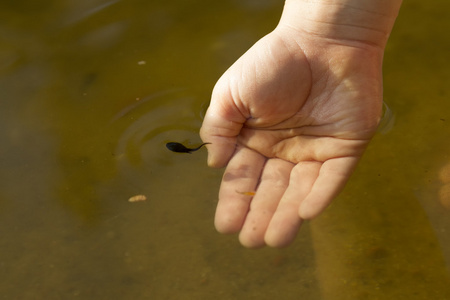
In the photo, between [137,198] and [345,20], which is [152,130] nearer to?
[137,198]

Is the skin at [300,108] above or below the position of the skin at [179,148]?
above

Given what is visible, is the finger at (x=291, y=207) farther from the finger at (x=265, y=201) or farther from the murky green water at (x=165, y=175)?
the murky green water at (x=165, y=175)

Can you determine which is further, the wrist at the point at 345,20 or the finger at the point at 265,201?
the wrist at the point at 345,20

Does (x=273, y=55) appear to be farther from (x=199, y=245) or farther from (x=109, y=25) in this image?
(x=109, y=25)

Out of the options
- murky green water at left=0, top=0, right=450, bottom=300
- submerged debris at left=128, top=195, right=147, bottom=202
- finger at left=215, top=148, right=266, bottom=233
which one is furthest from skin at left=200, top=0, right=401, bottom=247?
submerged debris at left=128, top=195, right=147, bottom=202

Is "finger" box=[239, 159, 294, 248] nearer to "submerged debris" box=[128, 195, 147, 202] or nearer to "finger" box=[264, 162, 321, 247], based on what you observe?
"finger" box=[264, 162, 321, 247]

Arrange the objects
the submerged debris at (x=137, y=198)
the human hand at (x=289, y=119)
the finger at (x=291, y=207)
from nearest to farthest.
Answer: the finger at (x=291, y=207) < the human hand at (x=289, y=119) < the submerged debris at (x=137, y=198)

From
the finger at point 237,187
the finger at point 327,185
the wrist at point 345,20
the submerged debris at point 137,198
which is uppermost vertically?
the wrist at point 345,20

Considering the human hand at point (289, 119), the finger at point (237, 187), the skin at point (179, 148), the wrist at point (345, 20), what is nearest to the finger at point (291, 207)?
the human hand at point (289, 119)
